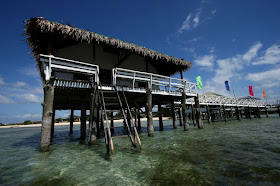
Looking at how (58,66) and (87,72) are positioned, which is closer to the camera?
(58,66)

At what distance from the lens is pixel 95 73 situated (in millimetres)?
6828

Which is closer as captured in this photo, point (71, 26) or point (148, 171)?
point (148, 171)

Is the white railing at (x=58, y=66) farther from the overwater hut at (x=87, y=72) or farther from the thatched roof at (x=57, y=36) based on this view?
the thatched roof at (x=57, y=36)

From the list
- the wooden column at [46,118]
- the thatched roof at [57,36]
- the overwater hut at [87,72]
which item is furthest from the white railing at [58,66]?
the thatched roof at [57,36]

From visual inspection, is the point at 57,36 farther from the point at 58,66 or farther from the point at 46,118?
the point at 46,118

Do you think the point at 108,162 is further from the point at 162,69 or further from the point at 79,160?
the point at 162,69

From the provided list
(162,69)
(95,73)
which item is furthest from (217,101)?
(95,73)

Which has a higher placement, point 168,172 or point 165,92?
point 165,92

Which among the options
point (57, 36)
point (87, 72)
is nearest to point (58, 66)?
point (87, 72)

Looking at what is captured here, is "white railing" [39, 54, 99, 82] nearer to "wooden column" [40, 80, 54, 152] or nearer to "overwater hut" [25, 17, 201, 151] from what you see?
"overwater hut" [25, 17, 201, 151]

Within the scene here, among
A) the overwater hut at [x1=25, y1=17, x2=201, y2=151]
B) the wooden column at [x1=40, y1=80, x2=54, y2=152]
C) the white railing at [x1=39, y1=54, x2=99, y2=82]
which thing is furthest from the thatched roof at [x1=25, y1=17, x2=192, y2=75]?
the wooden column at [x1=40, y1=80, x2=54, y2=152]

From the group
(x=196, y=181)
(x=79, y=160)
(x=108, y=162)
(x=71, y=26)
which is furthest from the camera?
(x=71, y=26)

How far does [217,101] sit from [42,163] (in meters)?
23.1

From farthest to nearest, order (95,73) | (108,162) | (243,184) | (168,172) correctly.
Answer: (95,73) → (108,162) → (168,172) → (243,184)
